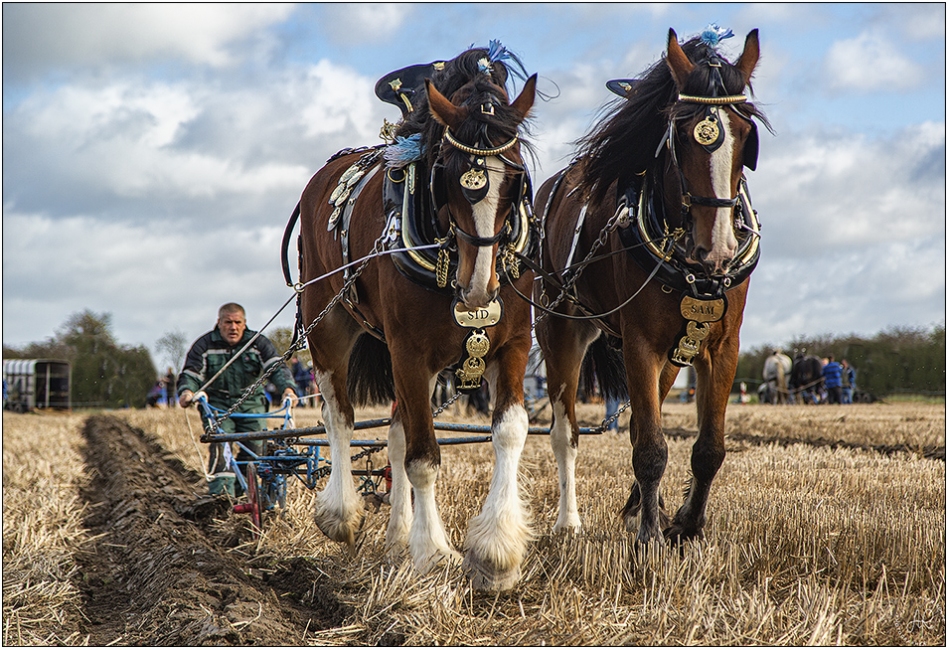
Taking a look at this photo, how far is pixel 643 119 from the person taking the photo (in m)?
4.89

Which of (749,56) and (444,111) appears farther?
(749,56)

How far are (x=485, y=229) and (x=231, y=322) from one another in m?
4.25

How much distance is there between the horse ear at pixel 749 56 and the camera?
455 cm

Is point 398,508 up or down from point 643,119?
down

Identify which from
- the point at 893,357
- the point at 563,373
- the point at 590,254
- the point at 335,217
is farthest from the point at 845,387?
the point at 335,217

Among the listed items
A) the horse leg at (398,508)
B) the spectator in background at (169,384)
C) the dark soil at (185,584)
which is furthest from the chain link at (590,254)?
the spectator in background at (169,384)

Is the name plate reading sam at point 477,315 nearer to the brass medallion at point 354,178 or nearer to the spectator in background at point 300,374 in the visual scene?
the brass medallion at point 354,178

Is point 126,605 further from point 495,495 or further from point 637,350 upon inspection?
point 637,350

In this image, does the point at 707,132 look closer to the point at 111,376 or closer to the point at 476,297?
the point at 476,297

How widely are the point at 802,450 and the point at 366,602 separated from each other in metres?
6.46

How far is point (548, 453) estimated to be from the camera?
9406 mm

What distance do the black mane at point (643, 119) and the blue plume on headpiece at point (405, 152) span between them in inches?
43.0

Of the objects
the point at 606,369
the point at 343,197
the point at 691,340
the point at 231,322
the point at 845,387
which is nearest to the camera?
the point at 691,340

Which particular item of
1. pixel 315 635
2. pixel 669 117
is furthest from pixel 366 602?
pixel 669 117
